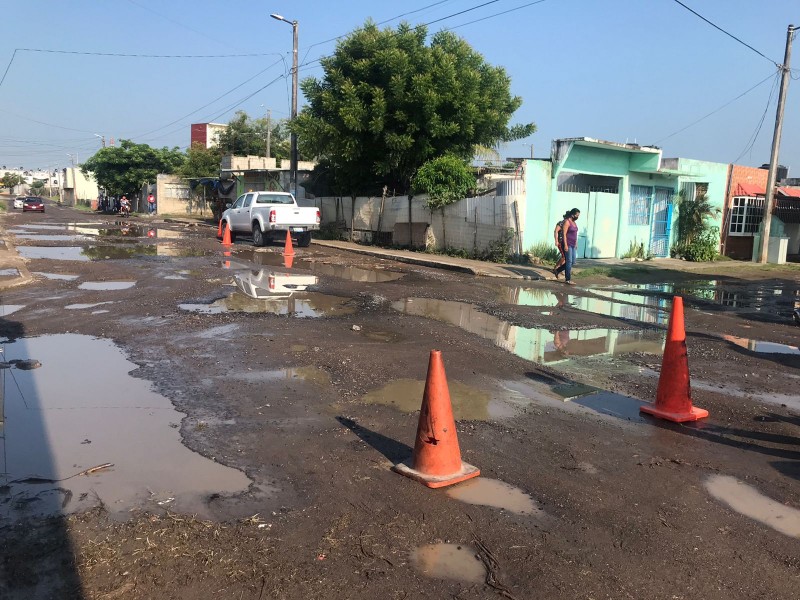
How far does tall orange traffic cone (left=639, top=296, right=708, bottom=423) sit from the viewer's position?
5.50 metres

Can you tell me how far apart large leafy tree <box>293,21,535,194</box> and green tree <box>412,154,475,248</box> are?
4.80 feet

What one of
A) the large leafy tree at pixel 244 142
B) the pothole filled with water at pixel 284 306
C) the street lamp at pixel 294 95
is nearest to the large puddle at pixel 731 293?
the pothole filled with water at pixel 284 306

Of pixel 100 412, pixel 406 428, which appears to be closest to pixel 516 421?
pixel 406 428

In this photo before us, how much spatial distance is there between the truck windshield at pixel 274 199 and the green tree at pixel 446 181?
17.0 feet

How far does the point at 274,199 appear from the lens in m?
22.5

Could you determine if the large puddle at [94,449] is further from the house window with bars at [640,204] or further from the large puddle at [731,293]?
the house window with bars at [640,204]

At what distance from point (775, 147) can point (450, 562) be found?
21.9m

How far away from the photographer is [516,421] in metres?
5.38

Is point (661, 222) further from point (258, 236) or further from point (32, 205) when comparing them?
point (32, 205)

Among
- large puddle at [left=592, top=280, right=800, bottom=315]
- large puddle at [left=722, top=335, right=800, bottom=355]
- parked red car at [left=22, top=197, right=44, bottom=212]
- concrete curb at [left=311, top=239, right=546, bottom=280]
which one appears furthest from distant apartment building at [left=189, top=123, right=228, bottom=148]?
large puddle at [left=722, top=335, right=800, bottom=355]

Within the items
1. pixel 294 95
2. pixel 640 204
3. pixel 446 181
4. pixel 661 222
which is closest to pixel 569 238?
pixel 446 181

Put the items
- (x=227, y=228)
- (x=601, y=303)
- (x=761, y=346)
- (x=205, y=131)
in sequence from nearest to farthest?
(x=761, y=346)
(x=601, y=303)
(x=227, y=228)
(x=205, y=131)

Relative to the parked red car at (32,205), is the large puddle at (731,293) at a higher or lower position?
lower

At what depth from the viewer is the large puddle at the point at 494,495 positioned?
3859mm
